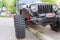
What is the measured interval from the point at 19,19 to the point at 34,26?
329 centimetres

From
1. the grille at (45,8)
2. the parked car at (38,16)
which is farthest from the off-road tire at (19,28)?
the grille at (45,8)

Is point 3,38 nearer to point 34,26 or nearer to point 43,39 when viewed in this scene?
point 43,39

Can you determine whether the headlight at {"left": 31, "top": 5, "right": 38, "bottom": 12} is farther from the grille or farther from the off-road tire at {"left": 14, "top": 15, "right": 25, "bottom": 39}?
the off-road tire at {"left": 14, "top": 15, "right": 25, "bottom": 39}

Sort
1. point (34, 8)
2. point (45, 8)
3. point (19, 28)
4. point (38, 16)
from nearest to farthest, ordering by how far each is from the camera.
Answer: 1. point (19, 28)
2. point (38, 16)
3. point (34, 8)
4. point (45, 8)

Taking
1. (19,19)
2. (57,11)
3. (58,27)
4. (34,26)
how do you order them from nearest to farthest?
(19,19), (57,11), (58,27), (34,26)

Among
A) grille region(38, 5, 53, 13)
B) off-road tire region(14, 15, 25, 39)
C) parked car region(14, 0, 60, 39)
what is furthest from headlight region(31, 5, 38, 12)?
off-road tire region(14, 15, 25, 39)

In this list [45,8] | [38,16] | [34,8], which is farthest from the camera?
[45,8]

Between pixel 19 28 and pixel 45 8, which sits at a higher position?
pixel 45 8

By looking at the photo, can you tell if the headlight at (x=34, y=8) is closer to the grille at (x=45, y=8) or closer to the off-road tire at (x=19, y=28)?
the grille at (x=45, y=8)

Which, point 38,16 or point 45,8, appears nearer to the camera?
point 38,16

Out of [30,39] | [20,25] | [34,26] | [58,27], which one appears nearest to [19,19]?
[20,25]

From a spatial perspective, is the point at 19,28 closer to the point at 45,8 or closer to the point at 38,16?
the point at 38,16

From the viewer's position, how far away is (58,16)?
7.42m

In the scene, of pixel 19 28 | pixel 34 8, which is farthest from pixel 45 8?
pixel 19 28
